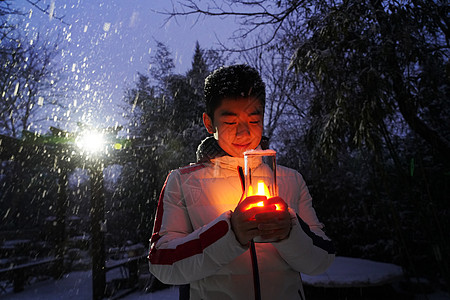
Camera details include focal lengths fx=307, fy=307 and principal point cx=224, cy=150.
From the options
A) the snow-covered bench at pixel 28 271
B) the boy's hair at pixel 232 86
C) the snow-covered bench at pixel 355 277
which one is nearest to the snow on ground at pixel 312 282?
the snow-covered bench at pixel 355 277

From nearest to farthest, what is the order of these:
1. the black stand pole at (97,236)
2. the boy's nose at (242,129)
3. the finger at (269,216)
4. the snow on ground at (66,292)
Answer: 1. the finger at (269,216)
2. the boy's nose at (242,129)
3. the black stand pole at (97,236)
4. the snow on ground at (66,292)

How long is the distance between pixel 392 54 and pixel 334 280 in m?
3.71

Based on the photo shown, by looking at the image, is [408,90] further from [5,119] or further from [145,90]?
[5,119]

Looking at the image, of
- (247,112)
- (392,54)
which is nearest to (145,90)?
(392,54)

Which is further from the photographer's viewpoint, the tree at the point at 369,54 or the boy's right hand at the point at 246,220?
the tree at the point at 369,54

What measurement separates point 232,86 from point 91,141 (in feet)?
21.8

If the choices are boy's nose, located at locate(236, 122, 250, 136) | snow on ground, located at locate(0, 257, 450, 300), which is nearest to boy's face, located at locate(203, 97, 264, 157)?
boy's nose, located at locate(236, 122, 250, 136)

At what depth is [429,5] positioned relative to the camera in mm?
4605

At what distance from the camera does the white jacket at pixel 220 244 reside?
117 centimetres

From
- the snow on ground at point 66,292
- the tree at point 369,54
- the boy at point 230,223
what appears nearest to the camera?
the boy at point 230,223

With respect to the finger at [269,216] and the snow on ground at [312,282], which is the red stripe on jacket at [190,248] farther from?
the snow on ground at [312,282]

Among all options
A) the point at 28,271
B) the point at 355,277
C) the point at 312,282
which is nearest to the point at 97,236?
the point at 28,271

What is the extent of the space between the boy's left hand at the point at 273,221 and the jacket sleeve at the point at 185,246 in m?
0.13

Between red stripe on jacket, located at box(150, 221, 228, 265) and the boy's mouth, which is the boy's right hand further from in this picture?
the boy's mouth
